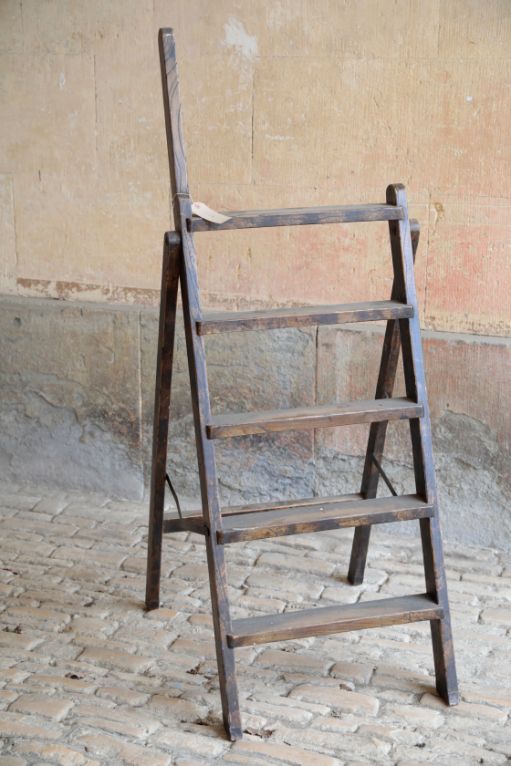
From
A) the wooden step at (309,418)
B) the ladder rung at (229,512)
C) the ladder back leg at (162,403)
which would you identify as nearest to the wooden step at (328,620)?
the ladder rung at (229,512)

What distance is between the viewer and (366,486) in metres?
4.14

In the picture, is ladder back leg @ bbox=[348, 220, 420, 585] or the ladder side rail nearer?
the ladder side rail

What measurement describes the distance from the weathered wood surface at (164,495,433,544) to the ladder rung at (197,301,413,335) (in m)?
0.63

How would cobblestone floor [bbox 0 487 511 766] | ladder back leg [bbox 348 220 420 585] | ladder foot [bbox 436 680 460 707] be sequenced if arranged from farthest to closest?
1. ladder back leg [bbox 348 220 420 585]
2. ladder foot [bbox 436 680 460 707]
3. cobblestone floor [bbox 0 487 511 766]

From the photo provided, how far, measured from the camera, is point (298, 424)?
3.33 meters

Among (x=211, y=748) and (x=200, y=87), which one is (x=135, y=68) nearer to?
(x=200, y=87)

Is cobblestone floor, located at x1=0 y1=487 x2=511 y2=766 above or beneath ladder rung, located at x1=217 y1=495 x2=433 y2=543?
beneath

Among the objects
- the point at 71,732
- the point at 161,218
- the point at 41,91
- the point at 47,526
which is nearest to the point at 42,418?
the point at 47,526

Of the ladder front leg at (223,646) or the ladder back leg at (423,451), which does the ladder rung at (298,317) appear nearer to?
the ladder back leg at (423,451)

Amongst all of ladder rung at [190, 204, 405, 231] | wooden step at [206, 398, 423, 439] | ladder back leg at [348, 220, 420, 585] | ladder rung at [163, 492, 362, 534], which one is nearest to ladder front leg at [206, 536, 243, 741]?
wooden step at [206, 398, 423, 439]

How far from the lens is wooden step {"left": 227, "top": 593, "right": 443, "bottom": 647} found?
3303 millimetres

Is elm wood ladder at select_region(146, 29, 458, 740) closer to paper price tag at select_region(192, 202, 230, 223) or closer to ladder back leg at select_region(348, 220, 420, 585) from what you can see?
paper price tag at select_region(192, 202, 230, 223)

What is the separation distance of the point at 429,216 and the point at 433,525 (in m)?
1.62

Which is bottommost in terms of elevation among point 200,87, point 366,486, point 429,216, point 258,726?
point 258,726
